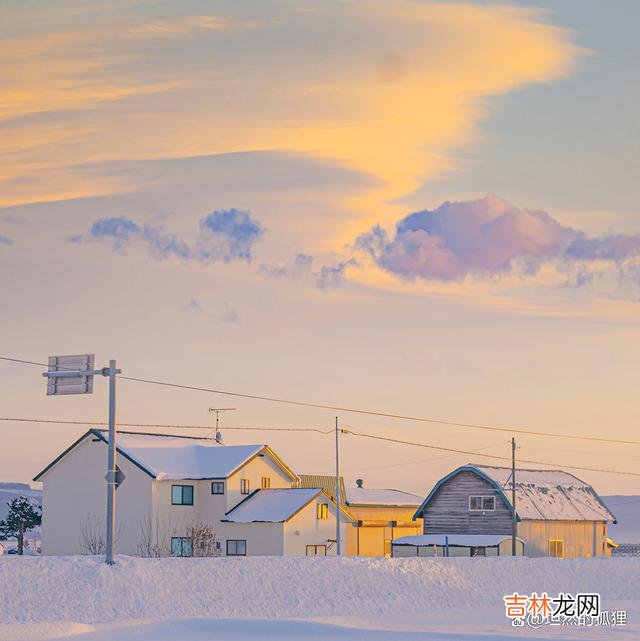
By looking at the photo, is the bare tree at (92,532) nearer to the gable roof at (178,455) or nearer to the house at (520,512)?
the gable roof at (178,455)

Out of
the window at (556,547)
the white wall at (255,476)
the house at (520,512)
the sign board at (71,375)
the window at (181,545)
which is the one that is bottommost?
the window at (556,547)

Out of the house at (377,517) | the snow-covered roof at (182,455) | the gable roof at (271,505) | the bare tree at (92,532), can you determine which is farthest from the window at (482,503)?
the bare tree at (92,532)

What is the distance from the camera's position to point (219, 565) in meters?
45.3

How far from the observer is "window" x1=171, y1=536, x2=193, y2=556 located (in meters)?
75.8

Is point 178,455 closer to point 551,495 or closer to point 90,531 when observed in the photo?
point 90,531

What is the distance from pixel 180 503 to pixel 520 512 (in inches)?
902

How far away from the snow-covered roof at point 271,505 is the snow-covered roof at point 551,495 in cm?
1404

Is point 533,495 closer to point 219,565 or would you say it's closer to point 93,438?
point 93,438

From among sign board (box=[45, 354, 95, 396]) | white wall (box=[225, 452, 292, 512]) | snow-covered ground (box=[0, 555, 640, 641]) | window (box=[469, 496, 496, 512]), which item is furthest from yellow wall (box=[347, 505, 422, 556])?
sign board (box=[45, 354, 95, 396])

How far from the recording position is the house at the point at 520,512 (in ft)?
275

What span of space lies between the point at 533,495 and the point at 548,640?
52359 millimetres

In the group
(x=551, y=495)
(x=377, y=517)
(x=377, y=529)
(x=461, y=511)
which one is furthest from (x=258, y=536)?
(x=377, y=517)

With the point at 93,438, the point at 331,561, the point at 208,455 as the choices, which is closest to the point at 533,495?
the point at 208,455

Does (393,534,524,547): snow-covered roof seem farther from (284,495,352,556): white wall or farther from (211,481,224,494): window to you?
(211,481,224,494): window
